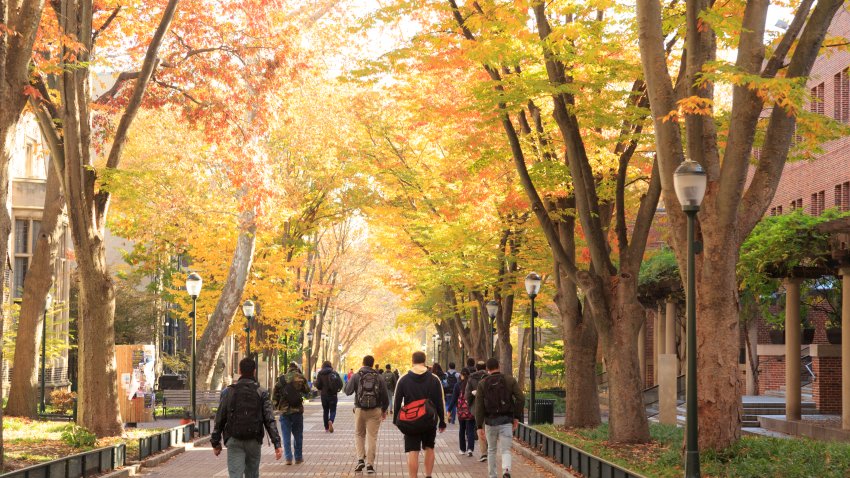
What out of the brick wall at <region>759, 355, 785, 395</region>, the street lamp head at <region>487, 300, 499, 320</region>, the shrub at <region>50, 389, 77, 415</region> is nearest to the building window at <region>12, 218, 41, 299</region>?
the shrub at <region>50, 389, 77, 415</region>

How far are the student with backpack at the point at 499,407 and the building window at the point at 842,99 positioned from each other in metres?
22.4

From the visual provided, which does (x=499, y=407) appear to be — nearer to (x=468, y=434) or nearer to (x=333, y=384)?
(x=468, y=434)

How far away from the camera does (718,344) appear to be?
14508 millimetres

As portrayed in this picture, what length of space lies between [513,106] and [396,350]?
10874cm

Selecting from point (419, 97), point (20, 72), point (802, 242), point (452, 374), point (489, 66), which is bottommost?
point (452, 374)

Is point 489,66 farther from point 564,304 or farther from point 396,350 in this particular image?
point 396,350

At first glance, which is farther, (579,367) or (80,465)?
(579,367)

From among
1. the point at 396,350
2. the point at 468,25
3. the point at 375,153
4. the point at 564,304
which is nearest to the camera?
the point at 468,25

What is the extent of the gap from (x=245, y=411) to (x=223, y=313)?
24.1m

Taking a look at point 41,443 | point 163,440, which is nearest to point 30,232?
point 163,440

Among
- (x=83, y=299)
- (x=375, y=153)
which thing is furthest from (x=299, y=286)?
(x=83, y=299)

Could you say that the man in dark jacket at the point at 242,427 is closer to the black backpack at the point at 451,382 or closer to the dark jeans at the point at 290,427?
the dark jeans at the point at 290,427

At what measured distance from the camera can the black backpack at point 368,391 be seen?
56.3 ft

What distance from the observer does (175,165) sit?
3303 centimetres
